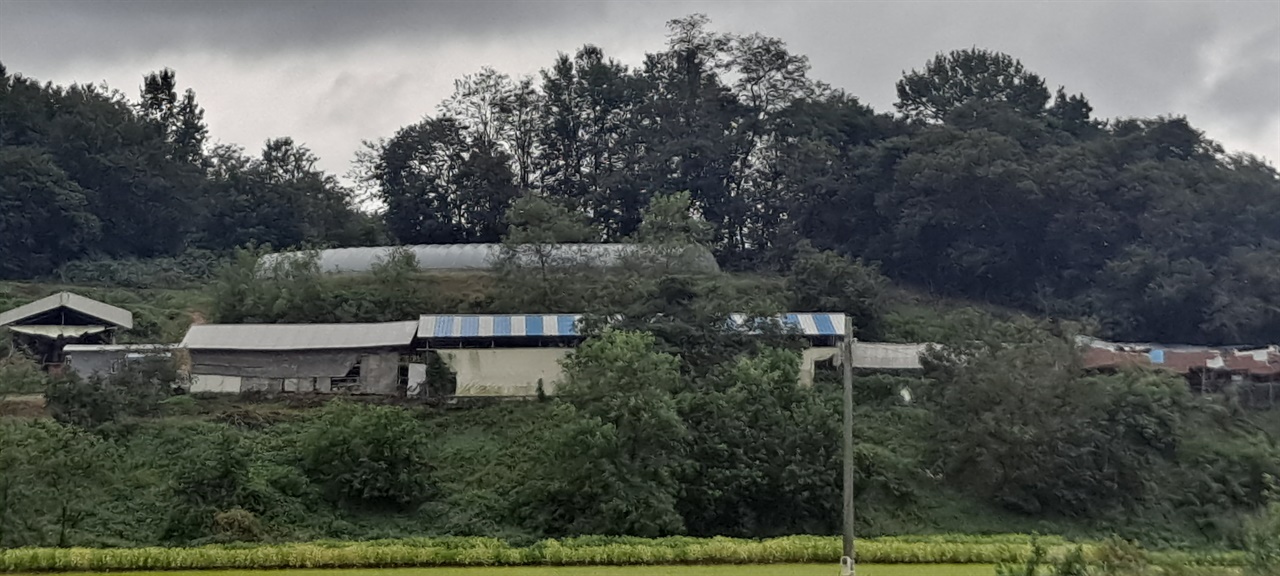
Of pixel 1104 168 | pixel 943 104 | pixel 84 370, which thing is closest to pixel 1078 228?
pixel 1104 168

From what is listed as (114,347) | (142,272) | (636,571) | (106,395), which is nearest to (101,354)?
(114,347)

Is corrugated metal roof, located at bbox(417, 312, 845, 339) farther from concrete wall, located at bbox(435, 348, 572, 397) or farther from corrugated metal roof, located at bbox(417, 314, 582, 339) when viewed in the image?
concrete wall, located at bbox(435, 348, 572, 397)

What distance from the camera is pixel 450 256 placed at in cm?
3666

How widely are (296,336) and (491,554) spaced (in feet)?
40.4

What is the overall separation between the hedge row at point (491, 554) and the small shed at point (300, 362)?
369 inches

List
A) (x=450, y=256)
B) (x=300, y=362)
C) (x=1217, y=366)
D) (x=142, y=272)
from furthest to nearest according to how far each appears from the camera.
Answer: (x=142, y=272) < (x=450, y=256) < (x=1217, y=366) < (x=300, y=362)

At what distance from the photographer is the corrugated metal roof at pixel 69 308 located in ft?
96.4

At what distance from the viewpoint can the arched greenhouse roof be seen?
33031 mm

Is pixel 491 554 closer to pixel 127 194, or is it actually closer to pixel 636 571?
pixel 636 571

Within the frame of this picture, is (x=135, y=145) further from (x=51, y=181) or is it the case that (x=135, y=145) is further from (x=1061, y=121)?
(x=1061, y=121)

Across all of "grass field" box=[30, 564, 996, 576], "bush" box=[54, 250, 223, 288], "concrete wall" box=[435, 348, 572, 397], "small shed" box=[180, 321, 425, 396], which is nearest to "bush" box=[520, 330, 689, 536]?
"grass field" box=[30, 564, 996, 576]

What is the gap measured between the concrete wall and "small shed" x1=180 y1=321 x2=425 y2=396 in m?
0.83

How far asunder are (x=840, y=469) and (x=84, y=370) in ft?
52.7

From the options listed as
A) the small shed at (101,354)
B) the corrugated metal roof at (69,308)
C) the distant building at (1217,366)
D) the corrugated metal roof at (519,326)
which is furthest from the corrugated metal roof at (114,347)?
the distant building at (1217,366)
